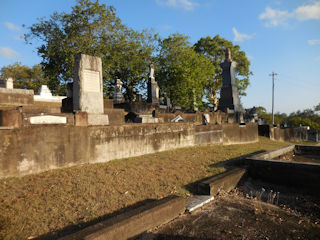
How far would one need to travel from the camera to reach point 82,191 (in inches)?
150

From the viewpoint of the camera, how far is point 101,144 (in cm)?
571

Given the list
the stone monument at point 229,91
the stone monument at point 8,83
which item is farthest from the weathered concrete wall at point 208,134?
the stone monument at point 8,83

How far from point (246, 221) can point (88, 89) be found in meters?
5.72

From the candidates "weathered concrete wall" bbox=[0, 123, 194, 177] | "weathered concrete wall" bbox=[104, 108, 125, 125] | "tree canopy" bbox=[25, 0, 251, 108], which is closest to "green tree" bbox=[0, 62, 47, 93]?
"tree canopy" bbox=[25, 0, 251, 108]

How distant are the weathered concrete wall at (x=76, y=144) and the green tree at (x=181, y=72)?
48.6ft

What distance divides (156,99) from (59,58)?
9.57 metres

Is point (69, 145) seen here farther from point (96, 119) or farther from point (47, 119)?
point (96, 119)

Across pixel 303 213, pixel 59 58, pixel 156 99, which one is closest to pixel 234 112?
pixel 156 99

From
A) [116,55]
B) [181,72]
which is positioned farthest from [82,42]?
[181,72]

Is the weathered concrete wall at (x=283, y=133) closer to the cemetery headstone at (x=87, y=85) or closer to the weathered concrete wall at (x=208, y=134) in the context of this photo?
the weathered concrete wall at (x=208, y=134)

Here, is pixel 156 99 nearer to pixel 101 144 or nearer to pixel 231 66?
pixel 231 66

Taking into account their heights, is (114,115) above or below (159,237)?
above

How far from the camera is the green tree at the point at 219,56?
33.1m

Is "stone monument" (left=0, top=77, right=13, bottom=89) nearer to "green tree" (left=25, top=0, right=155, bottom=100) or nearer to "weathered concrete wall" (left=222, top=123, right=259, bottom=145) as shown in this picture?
"green tree" (left=25, top=0, right=155, bottom=100)
